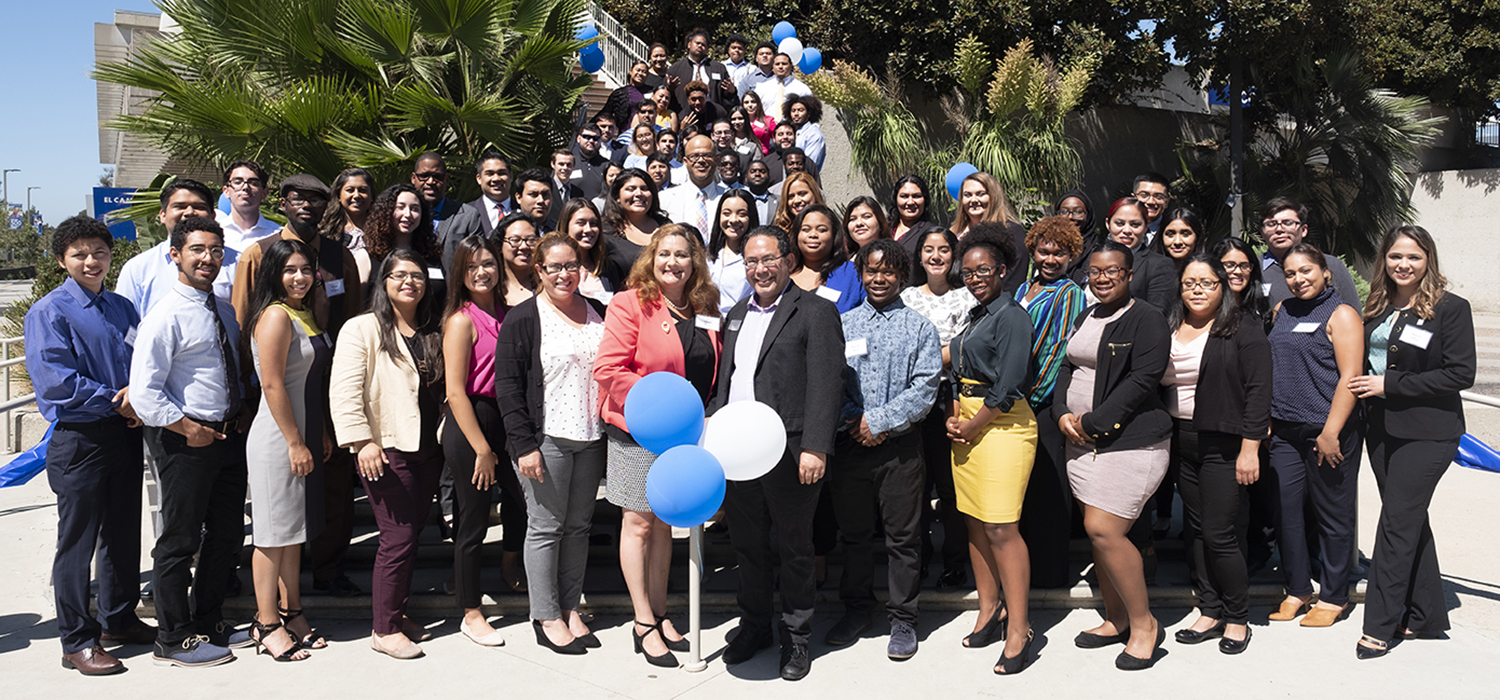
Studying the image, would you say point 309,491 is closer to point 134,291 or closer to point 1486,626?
point 134,291

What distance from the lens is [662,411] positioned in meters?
3.87

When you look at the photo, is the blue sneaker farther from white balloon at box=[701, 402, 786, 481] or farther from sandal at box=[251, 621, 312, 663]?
white balloon at box=[701, 402, 786, 481]

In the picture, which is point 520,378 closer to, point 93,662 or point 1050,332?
point 93,662

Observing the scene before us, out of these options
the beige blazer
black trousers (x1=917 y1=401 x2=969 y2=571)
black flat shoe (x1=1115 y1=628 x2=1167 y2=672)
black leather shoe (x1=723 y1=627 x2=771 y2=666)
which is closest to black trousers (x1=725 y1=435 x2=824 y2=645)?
black leather shoe (x1=723 y1=627 x2=771 y2=666)

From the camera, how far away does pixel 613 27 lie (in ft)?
55.6

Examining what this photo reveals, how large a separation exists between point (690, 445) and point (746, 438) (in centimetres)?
24

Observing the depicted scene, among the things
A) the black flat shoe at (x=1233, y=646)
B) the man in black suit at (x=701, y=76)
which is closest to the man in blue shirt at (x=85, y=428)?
the black flat shoe at (x=1233, y=646)

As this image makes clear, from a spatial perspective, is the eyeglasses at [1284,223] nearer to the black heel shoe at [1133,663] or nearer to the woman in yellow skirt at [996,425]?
the woman in yellow skirt at [996,425]

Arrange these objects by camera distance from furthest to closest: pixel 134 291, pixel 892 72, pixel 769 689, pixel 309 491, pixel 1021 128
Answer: pixel 892 72
pixel 1021 128
pixel 134 291
pixel 309 491
pixel 769 689

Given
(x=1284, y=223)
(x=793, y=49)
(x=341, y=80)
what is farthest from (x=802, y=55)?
(x=1284, y=223)

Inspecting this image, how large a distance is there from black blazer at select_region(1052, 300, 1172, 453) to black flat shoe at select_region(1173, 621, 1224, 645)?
102 centimetres

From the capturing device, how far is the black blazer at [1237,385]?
14.2ft

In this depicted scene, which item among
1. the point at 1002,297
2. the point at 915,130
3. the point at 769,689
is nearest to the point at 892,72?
the point at 915,130

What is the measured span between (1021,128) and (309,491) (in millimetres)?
10188
